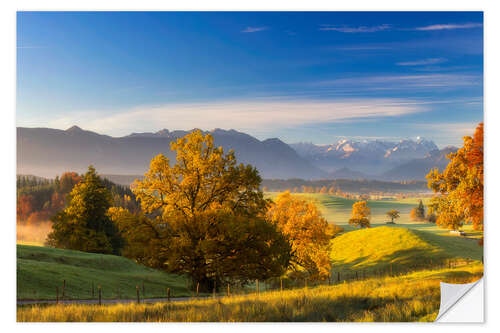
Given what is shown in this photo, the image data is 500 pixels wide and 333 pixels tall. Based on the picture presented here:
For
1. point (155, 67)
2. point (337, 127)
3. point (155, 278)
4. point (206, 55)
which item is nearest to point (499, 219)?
point (337, 127)

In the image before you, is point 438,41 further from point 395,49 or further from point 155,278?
point 155,278

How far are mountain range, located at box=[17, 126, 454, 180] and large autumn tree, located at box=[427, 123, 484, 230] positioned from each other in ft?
1.95

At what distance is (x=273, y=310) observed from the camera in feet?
36.3

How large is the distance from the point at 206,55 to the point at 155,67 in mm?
1930

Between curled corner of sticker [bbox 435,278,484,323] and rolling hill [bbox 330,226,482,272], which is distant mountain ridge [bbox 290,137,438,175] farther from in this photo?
rolling hill [bbox 330,226,482,272]

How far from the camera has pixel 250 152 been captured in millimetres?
16234

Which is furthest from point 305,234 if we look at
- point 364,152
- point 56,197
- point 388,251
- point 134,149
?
point 56,197

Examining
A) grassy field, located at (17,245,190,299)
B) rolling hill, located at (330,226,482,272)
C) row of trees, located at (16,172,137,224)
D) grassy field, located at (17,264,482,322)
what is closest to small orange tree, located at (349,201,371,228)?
rolling hill, located at (330,226,482,272)

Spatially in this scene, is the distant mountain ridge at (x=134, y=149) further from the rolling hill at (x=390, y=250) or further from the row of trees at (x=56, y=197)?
the rolling hill at (x=390, y=250)

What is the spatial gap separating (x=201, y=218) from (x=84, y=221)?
63.3ft

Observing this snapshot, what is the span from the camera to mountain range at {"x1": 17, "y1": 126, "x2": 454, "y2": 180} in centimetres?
1434

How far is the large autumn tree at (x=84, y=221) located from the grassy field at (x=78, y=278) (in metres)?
4.35

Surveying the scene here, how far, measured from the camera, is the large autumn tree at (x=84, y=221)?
2991cm

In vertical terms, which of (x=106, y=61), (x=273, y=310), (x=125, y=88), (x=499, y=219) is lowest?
(x=273, y=310)
